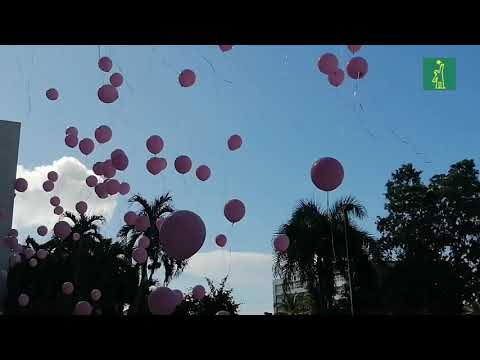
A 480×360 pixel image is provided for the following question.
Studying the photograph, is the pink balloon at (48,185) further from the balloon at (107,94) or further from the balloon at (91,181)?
the balloon at (107,94)

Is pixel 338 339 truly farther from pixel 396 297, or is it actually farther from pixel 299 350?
pixel 396 297

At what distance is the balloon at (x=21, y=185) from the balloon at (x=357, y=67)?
19.6ft

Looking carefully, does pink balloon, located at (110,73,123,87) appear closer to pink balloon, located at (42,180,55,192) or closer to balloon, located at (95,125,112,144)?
balloon, located at (95,125,112,144)

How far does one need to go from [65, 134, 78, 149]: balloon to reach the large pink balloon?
2.31 meters

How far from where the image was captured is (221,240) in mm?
8227

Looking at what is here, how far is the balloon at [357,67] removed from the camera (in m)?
5.73

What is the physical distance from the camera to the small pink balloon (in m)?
7.09

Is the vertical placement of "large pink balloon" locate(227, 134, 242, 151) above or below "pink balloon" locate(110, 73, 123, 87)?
below

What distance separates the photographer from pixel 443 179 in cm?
2216

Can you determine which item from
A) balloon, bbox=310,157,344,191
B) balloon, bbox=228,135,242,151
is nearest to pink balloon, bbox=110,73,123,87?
balloon, bbox=228,135,242,151

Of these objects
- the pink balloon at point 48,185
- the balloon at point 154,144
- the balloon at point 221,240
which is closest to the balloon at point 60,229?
the pink balloon at point 48,185

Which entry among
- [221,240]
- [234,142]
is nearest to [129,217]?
[221,240]
